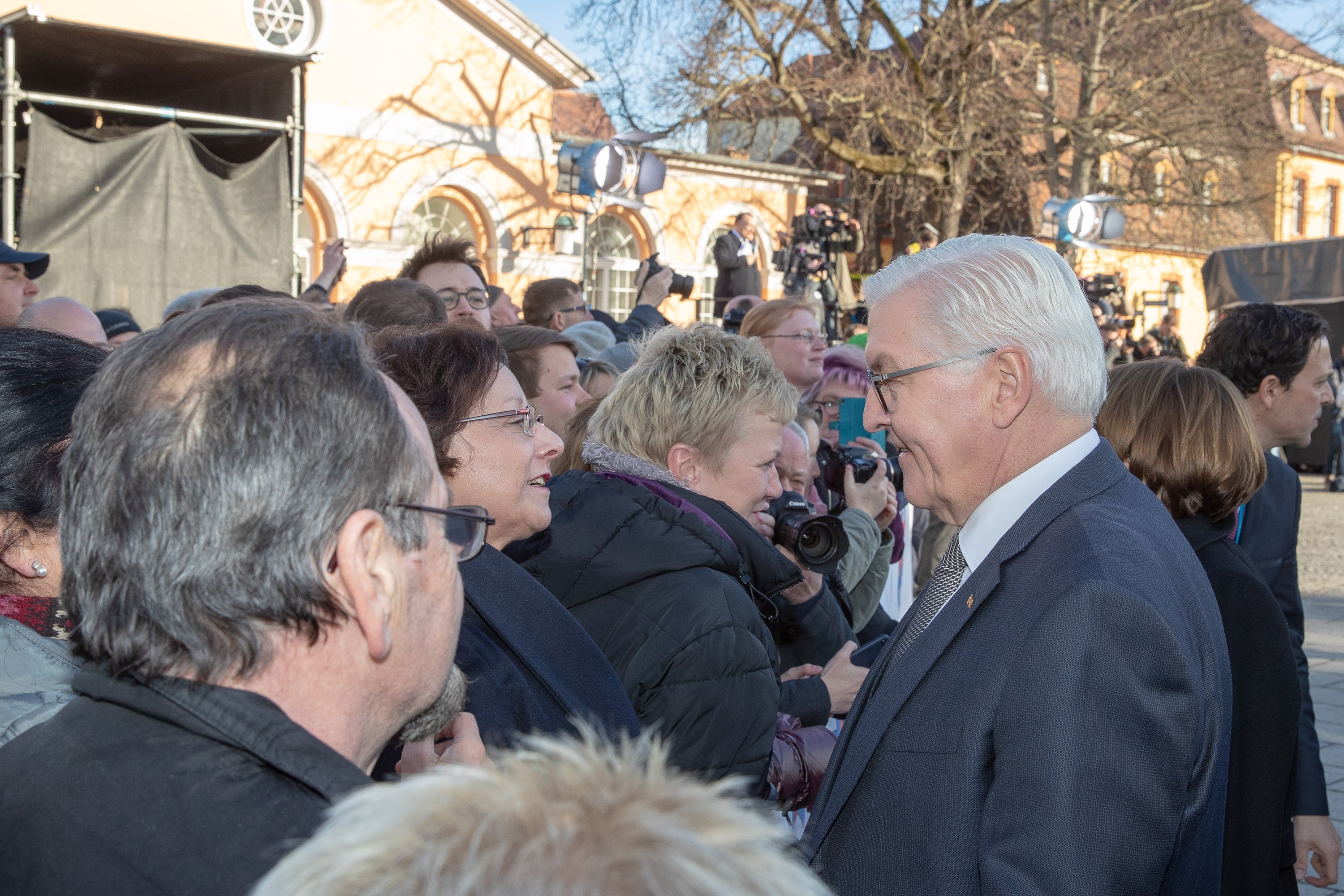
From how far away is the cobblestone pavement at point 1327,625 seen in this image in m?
4.59

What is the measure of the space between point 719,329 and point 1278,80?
22289 mm

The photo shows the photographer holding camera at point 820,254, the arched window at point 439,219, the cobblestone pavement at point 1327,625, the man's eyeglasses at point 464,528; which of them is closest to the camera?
the man's eyeglasses at point 464,528

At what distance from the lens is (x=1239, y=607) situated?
2408mm

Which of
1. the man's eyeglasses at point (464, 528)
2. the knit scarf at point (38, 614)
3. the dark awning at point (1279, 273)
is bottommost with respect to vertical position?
the knit scarf at point (38, 614)

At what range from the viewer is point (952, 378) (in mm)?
1853

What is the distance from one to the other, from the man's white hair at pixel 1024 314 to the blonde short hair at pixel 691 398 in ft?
2.80

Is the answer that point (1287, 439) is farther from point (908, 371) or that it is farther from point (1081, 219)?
point (1081, 219)

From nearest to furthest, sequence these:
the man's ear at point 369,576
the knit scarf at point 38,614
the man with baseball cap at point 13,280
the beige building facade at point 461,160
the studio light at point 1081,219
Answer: the man's ear at point 369,576 → the knit scarf at point 38,614 → the man with baseball cap at point 13,280 → the studio light at point 1081,219 → the beige building facade at point 461,160

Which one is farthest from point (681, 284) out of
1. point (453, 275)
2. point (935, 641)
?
point (935, 641)

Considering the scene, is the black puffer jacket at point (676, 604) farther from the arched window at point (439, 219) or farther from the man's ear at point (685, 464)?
the arched window at point (439, 219)

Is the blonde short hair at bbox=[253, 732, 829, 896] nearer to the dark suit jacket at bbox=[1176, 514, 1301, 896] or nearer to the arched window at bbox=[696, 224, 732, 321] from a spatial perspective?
the dark suit jacket at bbox=[1176, 514, 1301, 896]

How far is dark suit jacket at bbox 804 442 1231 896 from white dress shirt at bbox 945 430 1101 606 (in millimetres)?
46

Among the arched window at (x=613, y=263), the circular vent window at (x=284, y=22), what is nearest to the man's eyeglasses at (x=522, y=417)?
the circular vent window at (x=284, y=22)

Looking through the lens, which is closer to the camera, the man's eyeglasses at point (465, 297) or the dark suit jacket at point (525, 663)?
the dark suit jacket at point (525, 663)
